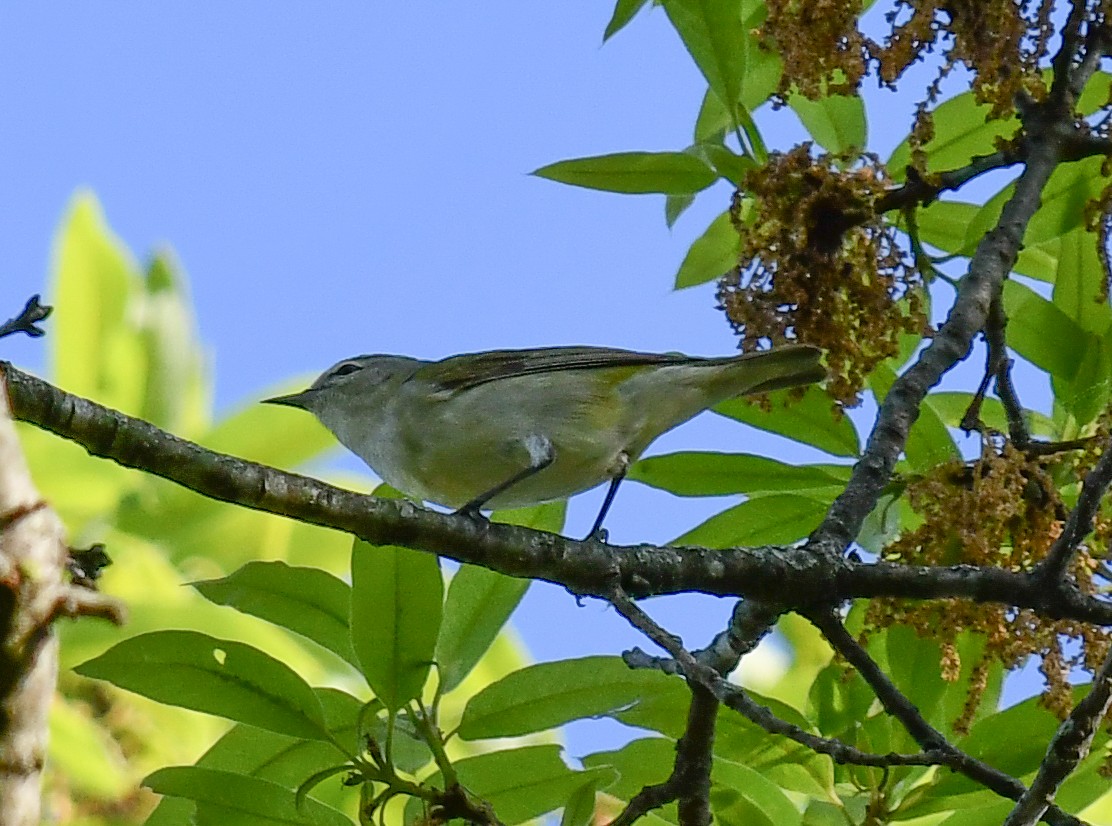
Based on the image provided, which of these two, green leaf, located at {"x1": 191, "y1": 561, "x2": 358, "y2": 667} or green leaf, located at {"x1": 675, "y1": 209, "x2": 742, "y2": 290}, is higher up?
green leaf, located at {"x1": 675, "y1": 209, "x2": 742, "y2": 290}

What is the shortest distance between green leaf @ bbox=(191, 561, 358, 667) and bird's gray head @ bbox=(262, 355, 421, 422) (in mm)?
1262

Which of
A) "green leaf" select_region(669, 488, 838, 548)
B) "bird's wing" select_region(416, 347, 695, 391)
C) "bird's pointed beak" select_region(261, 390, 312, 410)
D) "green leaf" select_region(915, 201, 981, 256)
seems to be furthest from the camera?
"bird's pointed beak" select_region(261, 390, 312, 410)

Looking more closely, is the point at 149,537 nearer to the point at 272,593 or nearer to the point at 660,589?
the point at 272,593

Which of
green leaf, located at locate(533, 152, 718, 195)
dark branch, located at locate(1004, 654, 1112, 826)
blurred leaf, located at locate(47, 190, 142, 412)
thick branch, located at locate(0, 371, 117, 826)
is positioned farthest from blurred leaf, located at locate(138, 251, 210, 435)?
thick branch, located at locate(0, 371, 117, 826)

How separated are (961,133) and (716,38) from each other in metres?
0.70

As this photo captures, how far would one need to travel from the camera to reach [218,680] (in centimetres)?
237

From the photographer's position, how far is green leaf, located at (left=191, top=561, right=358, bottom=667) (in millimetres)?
2439

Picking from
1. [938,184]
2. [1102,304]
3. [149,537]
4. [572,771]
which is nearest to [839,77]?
[938,184]

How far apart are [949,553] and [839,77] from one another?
1.24 m

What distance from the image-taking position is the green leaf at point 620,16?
3.02 meters

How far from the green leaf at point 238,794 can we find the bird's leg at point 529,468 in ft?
3.13

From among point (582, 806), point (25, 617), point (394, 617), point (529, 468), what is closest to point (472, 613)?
point (394, 617)

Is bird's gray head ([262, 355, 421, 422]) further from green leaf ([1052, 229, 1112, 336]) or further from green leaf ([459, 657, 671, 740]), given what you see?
green leaf ([1052, 229, 1112, 336])

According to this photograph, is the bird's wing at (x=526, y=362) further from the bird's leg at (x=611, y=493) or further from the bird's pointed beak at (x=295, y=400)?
the bird's pointed beak at (x=295, y=400)
